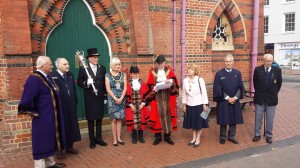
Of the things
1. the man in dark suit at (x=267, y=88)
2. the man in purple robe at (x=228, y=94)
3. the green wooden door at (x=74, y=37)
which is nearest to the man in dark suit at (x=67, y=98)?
the green wooden door at (x=74, y=37)

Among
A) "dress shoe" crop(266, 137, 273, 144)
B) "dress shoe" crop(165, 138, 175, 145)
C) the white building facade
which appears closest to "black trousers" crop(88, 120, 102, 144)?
"dress shoe" crop(165, 138, 175, 145)

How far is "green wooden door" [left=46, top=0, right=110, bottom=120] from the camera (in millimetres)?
6300

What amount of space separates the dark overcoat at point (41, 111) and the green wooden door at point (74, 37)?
209 centimetres

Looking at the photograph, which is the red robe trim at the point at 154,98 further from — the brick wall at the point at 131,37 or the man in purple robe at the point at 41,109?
the man in purple robe at the point at 41,109

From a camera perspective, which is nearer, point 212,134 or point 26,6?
point 26,6

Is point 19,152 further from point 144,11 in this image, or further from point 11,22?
point 144,11

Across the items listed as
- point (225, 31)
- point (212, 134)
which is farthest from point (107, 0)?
point (225, 31)

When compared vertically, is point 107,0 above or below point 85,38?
above

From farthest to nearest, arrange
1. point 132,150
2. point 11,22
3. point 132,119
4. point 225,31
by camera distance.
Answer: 1. point 225,31
2. point 132,119
3. point 132,150
4. point 11,22

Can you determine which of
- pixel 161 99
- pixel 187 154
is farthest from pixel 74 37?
pixel 187 154

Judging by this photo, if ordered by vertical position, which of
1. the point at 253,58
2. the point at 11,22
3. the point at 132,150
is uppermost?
the point at 11,22

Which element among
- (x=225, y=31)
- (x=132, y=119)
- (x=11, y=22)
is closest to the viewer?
(x=11, y=22)

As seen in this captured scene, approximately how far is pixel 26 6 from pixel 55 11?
33.1 inches

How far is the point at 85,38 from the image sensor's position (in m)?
6.74
